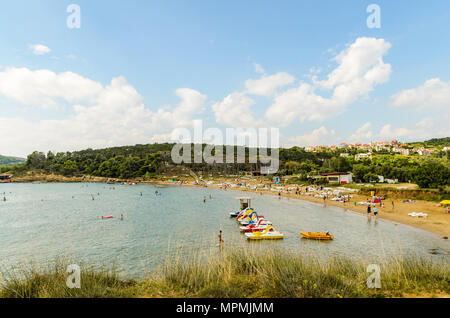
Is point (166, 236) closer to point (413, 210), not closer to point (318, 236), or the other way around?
point (318, 236)

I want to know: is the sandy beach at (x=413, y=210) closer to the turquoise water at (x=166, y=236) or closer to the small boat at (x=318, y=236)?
the turquoise water at (x=166, y=236)

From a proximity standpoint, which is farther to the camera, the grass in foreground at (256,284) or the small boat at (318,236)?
the small boat at (318,236)

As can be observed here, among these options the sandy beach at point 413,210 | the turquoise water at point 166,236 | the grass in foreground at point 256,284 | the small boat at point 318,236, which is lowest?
the turquoise water at point 166,236

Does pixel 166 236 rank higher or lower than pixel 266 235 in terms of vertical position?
lower

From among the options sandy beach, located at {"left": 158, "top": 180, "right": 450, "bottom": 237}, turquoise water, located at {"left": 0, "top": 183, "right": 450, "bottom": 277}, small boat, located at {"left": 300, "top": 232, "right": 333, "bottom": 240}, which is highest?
sandy beach, located at {"left": 158, "top": 180, "right": 450, "bottom": 237}
